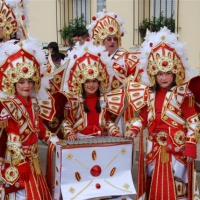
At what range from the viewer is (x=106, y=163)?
376cm

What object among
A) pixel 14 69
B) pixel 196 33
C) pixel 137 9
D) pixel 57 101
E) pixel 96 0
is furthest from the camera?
pixel 96 0

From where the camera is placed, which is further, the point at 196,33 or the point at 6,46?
the point at 196,33

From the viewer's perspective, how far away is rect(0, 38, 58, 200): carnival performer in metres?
3.68

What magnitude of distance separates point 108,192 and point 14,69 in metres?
1.22

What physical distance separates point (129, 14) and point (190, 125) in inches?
316

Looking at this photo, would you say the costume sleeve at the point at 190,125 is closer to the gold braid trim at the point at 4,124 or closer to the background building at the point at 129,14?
the gold braid trim at the point at 4,124

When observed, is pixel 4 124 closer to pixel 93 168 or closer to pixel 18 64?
pixel 18 64

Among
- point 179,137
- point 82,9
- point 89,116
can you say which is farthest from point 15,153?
point 82,9

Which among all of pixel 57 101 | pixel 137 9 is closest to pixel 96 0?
pixel 137 9

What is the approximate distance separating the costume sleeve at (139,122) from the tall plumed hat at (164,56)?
28cm

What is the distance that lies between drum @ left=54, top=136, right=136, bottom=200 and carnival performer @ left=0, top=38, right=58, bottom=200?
0.73 ft

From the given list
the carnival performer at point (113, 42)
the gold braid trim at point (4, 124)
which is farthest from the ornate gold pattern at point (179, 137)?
the carnival performer at point (113, 42)

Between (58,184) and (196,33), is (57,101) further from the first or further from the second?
(196,33)

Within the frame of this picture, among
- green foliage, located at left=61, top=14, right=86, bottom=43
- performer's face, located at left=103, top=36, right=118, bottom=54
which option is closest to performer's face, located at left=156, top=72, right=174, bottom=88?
performer's face, located at left=103, top=36, right=118, bottom=54
